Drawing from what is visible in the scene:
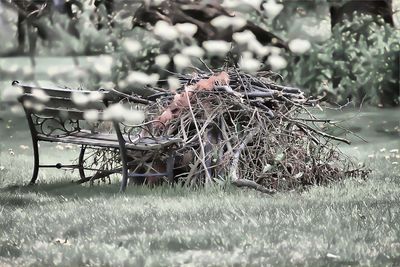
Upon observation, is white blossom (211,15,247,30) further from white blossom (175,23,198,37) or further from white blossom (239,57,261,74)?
white blossom (239,57,261,74)

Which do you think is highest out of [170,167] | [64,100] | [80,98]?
[80,98]

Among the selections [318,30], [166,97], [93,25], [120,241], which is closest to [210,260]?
[120,241]

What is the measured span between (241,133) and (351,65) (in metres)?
7.57

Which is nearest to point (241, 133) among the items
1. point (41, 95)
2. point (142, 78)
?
point (142, 78)

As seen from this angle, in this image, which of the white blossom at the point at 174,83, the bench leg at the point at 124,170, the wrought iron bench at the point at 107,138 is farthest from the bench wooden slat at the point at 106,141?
the white blossom at the point at 174,83

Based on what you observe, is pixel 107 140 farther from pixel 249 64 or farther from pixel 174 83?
pixel 249 64

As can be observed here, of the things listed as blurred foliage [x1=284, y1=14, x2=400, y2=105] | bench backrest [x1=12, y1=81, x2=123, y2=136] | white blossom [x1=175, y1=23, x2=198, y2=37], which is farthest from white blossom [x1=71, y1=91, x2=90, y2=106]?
blurred foliage [x1=284, y1=14, x2=400, y2=105]

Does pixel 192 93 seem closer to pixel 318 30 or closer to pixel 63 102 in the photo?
pixel 63 102

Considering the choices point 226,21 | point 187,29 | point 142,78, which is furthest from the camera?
point 187,29

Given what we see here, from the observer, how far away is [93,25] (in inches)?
558

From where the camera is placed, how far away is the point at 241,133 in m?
7.09

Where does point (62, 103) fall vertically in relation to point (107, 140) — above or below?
above

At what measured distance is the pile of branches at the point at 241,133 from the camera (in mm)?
6809

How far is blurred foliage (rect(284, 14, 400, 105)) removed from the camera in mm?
14078
